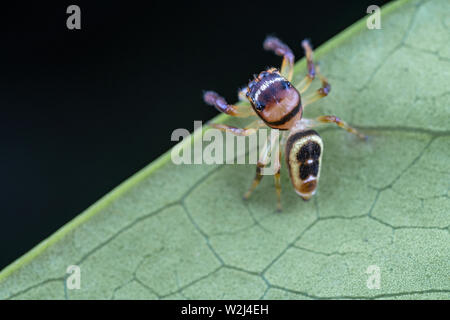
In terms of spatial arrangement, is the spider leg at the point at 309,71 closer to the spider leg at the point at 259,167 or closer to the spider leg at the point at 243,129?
the spider leg at the point at 243,129

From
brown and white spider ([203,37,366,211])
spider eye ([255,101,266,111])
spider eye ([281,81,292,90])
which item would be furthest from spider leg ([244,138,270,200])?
spider eye ([281,81,292,90])

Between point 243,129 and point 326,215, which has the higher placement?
point 243,129

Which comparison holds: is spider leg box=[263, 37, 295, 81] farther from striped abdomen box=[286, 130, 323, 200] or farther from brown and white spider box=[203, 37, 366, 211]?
striped abdomen box=[286, 130, 323, 200]

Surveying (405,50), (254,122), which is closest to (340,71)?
(405,50)

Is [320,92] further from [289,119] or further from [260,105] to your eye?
[260,105]

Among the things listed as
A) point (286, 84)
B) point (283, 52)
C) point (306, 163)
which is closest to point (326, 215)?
point (306, 163)

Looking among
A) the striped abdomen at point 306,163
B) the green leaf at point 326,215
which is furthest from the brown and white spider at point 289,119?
the green leaf at point 326,215
